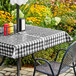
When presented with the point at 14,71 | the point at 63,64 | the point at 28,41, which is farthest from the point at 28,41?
the point at 14,71

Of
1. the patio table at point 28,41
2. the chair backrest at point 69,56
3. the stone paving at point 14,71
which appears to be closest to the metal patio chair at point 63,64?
the chair backrest at point 69,56

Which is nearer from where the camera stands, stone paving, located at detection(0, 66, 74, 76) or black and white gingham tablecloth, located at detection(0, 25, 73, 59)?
black and white gingham tablecloth, located at detection(0, 25, 73, 59)

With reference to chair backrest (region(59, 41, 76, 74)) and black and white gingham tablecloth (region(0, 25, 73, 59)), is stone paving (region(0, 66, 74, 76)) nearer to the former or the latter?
black and white gingham tablecloth (region(0, 25, 73, 59))

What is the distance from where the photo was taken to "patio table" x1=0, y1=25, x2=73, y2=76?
3629mm

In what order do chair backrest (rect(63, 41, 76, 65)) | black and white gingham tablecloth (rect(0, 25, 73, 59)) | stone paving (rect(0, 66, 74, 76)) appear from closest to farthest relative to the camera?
1. chair backrest (rect(63, 41, 76, 65))
2. black and white gingham tablecloth (rect(0, 25, 73, 59))
3. stone paving (rect(0, 66, 74, 76))

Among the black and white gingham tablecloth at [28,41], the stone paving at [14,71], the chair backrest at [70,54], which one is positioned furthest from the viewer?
the stone paving at [14,71]

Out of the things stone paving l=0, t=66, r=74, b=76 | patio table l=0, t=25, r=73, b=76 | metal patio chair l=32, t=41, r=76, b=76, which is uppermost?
patio table l=0, t=25, r=73, b=76

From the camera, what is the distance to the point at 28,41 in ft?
12.5

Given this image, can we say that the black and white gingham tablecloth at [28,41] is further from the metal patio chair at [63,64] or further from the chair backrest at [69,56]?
the chair backrest at [69,56]

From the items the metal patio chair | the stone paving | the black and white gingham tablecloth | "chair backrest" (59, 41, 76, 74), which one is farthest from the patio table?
the stone paving

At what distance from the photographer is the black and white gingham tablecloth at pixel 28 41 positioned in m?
3.63

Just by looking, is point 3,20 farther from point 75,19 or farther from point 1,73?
point 75,19

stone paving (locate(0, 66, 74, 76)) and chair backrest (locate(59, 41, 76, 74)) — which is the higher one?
chair backrest (locate(59, 41, 76, 74))

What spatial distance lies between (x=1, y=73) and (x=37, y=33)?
1.19 meters
